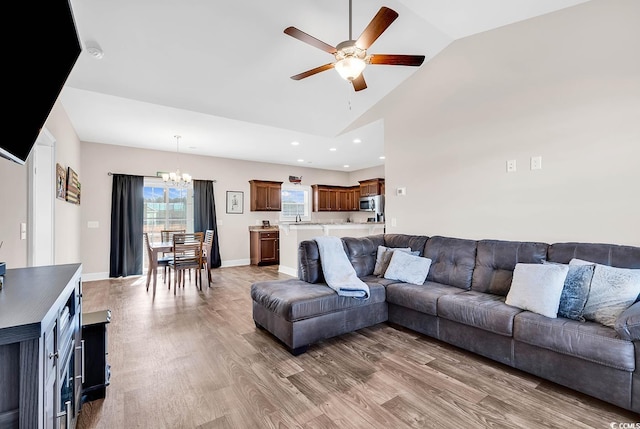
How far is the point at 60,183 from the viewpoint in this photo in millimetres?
3709

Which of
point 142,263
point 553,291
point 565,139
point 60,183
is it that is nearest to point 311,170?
point 142,263

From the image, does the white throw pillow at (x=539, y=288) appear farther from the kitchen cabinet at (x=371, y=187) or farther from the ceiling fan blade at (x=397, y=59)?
the kitchen cabinet at (x=371, y=187)

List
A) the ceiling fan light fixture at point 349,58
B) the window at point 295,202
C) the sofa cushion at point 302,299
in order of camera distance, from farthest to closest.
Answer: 1. the window at point 295,202
2. the sofa cushion at point 302,299
3. the ceiling fan light fixture at point 349,58

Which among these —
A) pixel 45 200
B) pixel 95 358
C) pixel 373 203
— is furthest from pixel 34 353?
pixel 373 203

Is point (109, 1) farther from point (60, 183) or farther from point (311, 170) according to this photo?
point (311, 170)

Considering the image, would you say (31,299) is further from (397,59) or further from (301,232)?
(301,232)

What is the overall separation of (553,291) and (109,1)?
4132 mm

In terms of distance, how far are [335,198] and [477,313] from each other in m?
6.65

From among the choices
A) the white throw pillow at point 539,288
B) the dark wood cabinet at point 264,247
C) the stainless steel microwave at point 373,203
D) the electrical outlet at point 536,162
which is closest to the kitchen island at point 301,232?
the dark wood cabinet at point 264,247

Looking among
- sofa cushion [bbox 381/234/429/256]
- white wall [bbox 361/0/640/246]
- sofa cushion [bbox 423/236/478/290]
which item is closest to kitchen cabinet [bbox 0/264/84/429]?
sofa cushion [bbox 423/236/478/290]

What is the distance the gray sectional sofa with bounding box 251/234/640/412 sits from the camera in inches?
71.2

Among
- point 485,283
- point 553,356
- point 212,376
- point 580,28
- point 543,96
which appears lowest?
point 212,376

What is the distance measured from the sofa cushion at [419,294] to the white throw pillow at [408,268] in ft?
0.34

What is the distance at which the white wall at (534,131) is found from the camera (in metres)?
2.43
